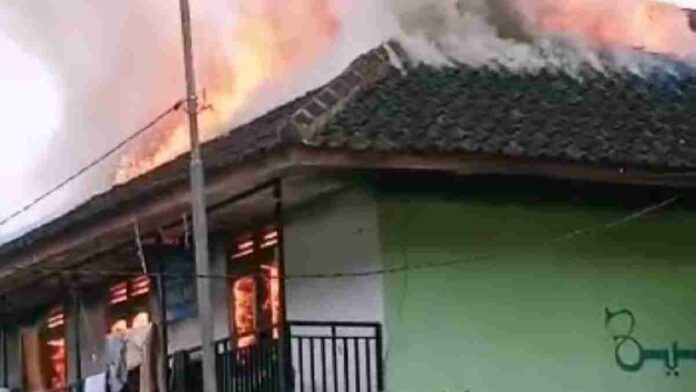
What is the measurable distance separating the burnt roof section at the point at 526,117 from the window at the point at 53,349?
766cm

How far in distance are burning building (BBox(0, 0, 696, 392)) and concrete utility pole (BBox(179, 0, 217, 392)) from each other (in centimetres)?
47

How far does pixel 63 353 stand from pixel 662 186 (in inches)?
346

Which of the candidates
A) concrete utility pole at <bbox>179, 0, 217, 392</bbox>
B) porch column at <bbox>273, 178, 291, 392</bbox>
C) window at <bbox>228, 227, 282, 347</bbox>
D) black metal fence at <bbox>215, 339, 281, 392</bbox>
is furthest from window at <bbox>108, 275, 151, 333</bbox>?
concrete utility pole at <bbox>179, 0, 217, 392</bbox>

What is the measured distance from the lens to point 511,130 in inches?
573

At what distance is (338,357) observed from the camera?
14.9 m

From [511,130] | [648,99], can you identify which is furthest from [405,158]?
[648,99]

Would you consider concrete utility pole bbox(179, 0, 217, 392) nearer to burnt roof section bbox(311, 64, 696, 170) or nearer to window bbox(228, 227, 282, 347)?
burnt roof section bbox(311, 64, 696, 170)

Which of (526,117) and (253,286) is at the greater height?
(526,117)

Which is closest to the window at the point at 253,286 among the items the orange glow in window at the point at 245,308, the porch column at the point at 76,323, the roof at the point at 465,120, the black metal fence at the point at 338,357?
the orange glow in window at the point at 245,308

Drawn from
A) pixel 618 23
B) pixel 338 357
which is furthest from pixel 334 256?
pixel 618 23

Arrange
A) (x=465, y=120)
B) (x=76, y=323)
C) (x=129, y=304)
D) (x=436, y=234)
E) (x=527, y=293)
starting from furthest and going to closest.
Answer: (x=129, y=304) < (x=76, y=323) < (x=527, y=293) < (x=436, y=234) < (x=465, y=120)

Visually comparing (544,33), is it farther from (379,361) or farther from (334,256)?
→ (379,361)

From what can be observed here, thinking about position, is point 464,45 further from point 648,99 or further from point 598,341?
point 598,341

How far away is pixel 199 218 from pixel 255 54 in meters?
5.27
